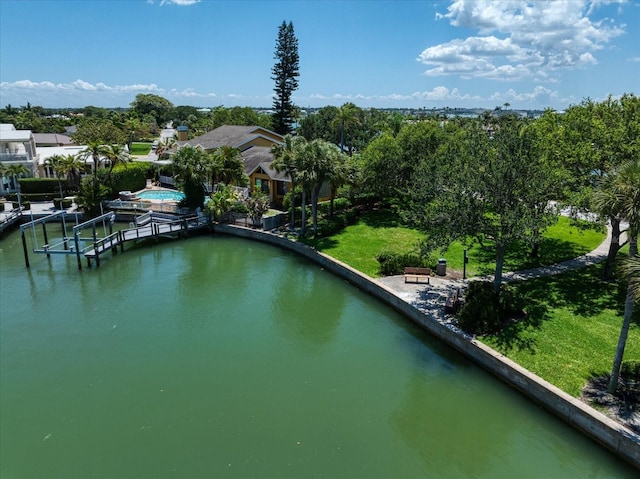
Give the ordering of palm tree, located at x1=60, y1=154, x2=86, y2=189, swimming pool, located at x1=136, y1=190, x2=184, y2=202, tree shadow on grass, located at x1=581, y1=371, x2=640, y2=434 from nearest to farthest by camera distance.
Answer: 1. tree shadow on grass, located at x1=581, y1=371, x2=640, y2=434
2. palm tree, located at x1=60, y1=154, x2=86, y2=189
3. swimming pool, located at x1=136, y1=190, x2=184, y2=202

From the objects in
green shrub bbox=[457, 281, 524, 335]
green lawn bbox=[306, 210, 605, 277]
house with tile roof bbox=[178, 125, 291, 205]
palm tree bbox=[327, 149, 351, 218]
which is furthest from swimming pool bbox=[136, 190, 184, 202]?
green shrub bbox=[457, 281, 524, 335]

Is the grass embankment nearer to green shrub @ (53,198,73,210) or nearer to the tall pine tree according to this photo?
green shrub @ (53,198,73,210)

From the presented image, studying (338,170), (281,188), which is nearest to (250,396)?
(338,170)

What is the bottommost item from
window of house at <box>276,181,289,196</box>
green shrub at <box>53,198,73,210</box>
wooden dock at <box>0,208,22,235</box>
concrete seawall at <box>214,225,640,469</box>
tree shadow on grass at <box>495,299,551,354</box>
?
concrete seawall at <box>214,225,640,469</box>

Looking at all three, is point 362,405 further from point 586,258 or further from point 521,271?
point 586,258

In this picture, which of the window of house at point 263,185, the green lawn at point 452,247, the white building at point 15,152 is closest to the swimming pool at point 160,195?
the window of house at point 263,185
